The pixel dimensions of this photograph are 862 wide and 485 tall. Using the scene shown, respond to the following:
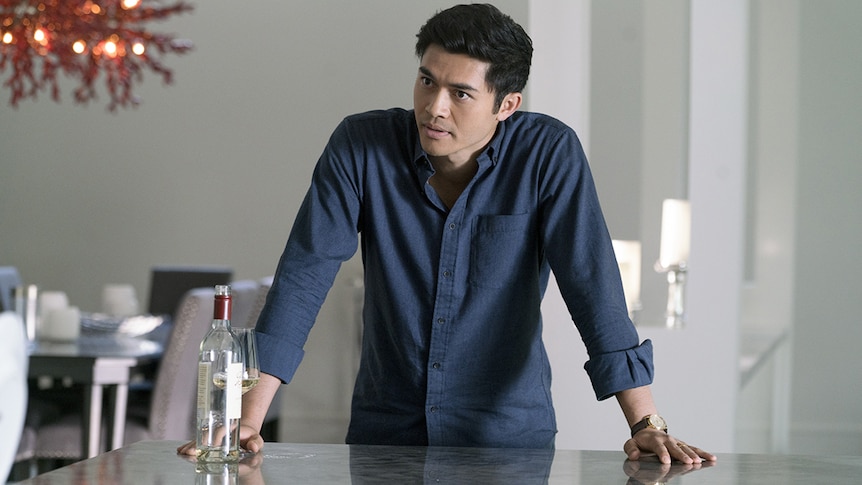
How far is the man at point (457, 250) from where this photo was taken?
5.44 ft

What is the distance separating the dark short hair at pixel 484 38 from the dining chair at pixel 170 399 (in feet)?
6.76

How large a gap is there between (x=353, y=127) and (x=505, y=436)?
0.58 m

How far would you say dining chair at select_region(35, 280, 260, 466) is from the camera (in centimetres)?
356

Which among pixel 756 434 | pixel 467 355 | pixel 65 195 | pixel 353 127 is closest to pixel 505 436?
pixel 467 355

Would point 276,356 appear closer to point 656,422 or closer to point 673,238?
point 656,422

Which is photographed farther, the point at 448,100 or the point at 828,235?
the point at 828,235

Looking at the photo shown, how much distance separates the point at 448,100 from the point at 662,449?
23.9 inches

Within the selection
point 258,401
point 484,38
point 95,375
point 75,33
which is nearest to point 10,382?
point 258,401

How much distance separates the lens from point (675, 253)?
8.18ft

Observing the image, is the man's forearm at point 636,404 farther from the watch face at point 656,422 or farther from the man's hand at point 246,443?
the man's hand at point 246,443

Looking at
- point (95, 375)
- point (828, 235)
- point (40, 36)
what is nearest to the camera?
point (95, 375)

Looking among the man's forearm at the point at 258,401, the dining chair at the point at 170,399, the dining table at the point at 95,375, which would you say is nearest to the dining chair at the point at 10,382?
the man's forearm at the point at 258,401

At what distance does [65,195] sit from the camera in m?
6.67

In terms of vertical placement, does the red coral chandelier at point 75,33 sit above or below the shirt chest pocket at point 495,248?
above
